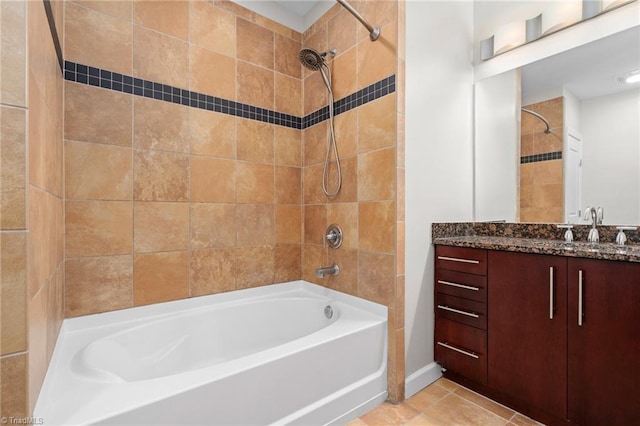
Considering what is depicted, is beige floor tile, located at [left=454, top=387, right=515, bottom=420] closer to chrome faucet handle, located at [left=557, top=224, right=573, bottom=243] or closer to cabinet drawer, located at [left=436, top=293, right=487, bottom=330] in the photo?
cabinet drawer, located at [left=436, top=293, right=487, bottom=330]

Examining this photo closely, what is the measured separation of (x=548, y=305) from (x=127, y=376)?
2059 millimetres

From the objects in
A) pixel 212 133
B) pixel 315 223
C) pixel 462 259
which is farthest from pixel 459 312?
pixel 212 133

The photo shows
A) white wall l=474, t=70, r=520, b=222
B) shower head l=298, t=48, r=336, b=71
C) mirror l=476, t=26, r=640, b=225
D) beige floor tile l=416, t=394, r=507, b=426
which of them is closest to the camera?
beige floor tile l=416, t=394, r=507, b=426

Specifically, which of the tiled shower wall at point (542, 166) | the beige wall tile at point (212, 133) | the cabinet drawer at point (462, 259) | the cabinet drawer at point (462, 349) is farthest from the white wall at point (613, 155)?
the beige wall tile at point (212, 133)

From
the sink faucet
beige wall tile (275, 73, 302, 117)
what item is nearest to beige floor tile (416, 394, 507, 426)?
the sink faucet

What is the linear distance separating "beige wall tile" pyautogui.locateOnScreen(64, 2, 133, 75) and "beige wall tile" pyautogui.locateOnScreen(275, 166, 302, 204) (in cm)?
111

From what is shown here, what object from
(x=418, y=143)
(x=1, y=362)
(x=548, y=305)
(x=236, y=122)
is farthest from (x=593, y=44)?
(x=1, y=362)

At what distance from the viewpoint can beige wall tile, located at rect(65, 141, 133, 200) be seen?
148cm

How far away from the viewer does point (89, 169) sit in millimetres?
1527

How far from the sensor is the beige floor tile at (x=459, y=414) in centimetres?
146

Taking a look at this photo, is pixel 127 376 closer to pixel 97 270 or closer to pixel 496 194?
pixel 97 270

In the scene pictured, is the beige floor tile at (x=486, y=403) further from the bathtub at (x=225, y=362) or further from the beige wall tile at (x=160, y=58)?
the beige wall tile at (x=160, y=58)

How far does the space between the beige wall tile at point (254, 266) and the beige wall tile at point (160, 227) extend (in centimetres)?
38

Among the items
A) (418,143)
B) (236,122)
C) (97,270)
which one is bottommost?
(97,270)
